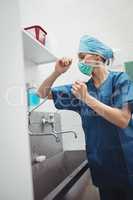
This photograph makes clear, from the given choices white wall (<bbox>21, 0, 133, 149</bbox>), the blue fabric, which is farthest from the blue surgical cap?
white wall (<bbox>21, 0, 133, 149</bbox>)

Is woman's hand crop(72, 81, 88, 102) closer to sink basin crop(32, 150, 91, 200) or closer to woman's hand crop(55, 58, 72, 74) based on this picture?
woman's hand crop(55, 58, 72, 74)

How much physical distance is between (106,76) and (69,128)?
840 millimetres

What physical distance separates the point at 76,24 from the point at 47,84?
0.96m

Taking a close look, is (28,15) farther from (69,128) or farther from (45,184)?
(45,184)

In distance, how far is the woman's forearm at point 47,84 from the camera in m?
1.05

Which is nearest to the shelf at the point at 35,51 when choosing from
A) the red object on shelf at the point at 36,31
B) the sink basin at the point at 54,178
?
the red object on shelf at the point at 36,31

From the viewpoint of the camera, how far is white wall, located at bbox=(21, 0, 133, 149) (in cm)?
171

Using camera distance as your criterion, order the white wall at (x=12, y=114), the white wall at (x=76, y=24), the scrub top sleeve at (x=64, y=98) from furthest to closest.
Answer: the white wall at (x=76, y=24) → the scrub top sleeve at (x=64, y=98) → the white wall at (x=12, y=114)

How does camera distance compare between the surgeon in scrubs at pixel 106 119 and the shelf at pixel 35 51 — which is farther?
the shelf at pixel 35 51

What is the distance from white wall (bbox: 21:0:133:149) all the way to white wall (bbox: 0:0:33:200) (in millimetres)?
944

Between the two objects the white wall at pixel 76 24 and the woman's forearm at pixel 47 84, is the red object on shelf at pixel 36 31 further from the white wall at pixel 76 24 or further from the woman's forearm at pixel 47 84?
the woman's forearm at pixel 47 84

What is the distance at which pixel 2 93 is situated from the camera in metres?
→ 0.69

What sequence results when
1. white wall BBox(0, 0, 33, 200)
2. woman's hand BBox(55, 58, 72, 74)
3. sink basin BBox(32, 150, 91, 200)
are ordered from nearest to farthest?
white wall BBox(0, 0, 33, 200), sink basin BBox(32, 150, 91, 200), woman's hand BBox(55, 58, 72, 74)

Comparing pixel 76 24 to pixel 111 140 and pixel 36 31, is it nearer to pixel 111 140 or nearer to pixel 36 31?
pixel 36 31
